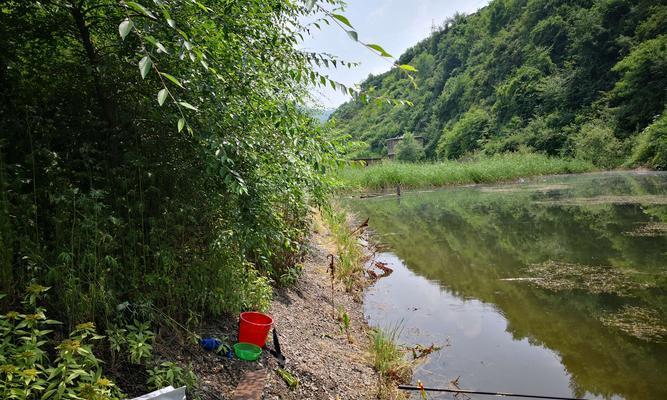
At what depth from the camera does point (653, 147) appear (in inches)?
1153

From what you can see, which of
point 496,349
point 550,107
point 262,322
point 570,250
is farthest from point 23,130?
point 550,107

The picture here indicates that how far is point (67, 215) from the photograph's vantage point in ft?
8.39

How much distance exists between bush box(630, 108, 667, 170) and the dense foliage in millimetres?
31298

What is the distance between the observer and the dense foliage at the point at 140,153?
8.16 feet

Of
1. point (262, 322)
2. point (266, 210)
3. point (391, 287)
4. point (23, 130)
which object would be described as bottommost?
point (391, 287)

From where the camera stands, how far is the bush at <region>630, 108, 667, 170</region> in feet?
89.4

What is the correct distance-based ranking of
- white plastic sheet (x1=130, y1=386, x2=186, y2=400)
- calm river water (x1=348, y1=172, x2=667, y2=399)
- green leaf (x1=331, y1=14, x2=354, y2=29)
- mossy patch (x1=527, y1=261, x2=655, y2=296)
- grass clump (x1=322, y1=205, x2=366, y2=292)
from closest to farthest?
green leaf (x1=331, y1=14, x2=354, y2=29), white plastic sheet (x1=130, y1=386, x2=186, y2=400), calm river water (x1=348, y1=172, x2=667, y2=399), mossy patch (x1=527, y1=261, x2=655, y2=296), grass clump (x1=322, y1=205, x2=366, y2=292)

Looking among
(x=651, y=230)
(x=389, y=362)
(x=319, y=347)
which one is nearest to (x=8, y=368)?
(x=319, y=347)

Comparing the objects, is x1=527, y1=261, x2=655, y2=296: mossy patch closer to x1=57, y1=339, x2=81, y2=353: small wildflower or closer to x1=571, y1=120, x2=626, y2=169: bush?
x1=57, y1=339, x2=81, y2=353: small wildflower

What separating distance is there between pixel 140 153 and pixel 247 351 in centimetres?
158

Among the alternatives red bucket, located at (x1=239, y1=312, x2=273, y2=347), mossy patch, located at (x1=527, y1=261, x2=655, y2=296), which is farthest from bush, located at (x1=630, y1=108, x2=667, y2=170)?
red bucket, located at (x1=239, y1=312, x2=273, y2=347)

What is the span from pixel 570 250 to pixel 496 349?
525 cm

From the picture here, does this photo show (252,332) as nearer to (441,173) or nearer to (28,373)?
(28,373)

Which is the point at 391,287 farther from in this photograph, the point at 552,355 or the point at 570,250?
the point at 570,250
